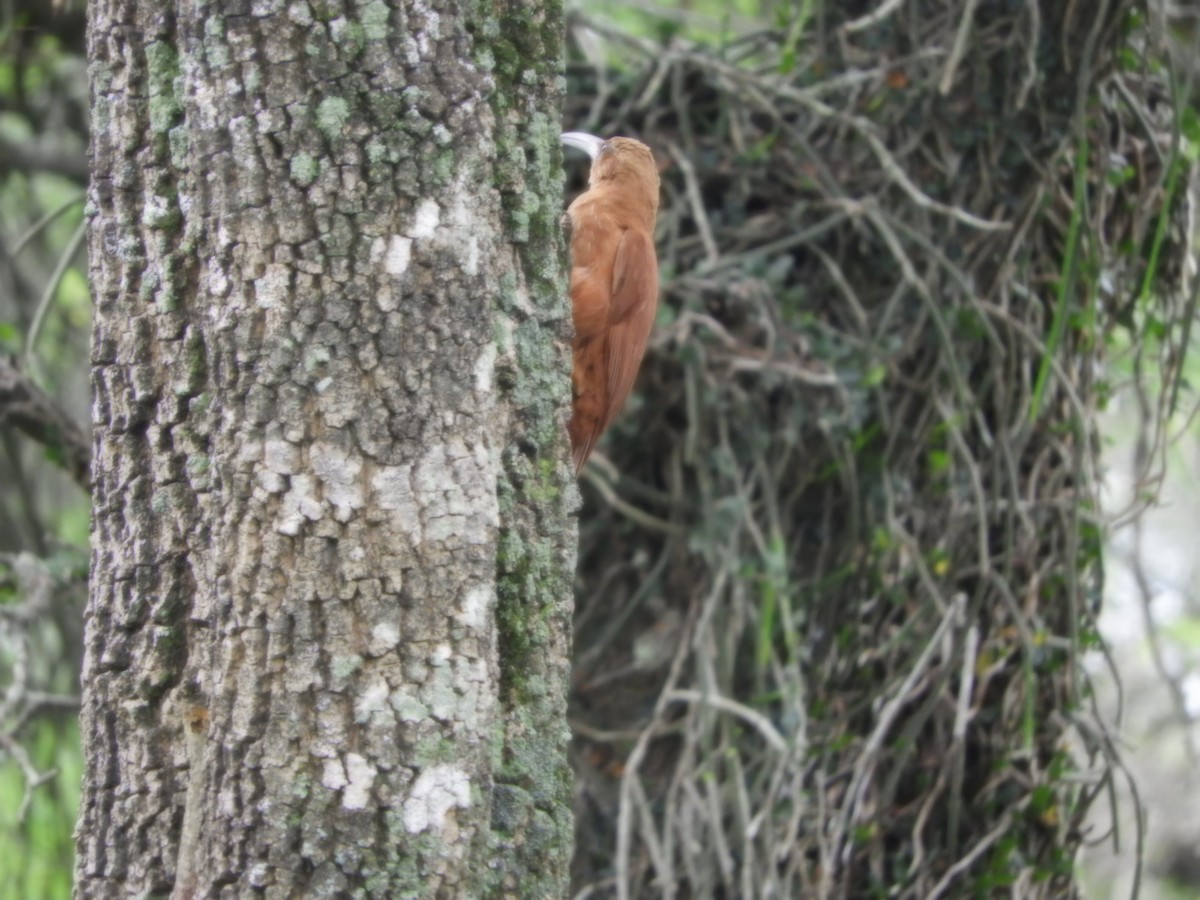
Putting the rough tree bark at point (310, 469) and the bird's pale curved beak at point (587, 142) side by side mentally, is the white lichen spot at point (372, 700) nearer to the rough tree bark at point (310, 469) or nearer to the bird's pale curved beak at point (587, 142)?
the rough tree bark at point (310, 469)

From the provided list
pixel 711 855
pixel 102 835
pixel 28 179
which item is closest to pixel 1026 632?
pixel 711 855

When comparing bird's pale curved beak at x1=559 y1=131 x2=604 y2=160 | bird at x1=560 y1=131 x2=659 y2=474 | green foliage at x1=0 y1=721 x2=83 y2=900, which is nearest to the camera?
bird at x1=560 y1=131 x2=659 y2=474

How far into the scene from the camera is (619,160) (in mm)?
3080

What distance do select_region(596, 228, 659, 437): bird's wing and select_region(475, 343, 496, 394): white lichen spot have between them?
1218mm

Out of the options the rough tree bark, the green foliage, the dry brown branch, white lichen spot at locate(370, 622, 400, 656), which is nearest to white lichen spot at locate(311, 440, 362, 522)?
the rough tree bark

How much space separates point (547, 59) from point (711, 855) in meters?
1.97

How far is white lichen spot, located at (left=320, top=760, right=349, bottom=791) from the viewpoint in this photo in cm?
130

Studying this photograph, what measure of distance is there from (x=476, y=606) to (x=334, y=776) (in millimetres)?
223

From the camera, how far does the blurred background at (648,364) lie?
285 cm

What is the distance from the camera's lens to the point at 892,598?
310 centimetres

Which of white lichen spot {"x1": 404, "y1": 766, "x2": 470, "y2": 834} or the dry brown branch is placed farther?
the dry brown branch

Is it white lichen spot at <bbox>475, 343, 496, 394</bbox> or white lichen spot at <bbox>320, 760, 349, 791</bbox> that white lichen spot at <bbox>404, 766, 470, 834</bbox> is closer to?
white lichen spot at <bbox>320, 760, 349, 791</bbox>

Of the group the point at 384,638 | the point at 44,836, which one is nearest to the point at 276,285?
the point at 384,638

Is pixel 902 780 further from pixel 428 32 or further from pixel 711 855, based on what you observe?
pixel 428 32
